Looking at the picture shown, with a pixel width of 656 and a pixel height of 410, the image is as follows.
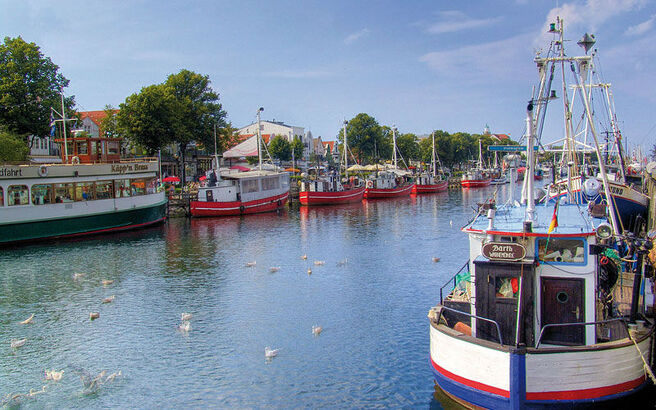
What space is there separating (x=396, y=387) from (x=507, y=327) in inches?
164

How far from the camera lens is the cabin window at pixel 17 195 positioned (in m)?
38.4

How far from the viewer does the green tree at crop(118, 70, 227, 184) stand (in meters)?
64.2

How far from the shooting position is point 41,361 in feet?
55.9

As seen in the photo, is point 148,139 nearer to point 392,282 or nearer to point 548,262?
point 392,282

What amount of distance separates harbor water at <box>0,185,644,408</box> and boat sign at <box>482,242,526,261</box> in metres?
4.68

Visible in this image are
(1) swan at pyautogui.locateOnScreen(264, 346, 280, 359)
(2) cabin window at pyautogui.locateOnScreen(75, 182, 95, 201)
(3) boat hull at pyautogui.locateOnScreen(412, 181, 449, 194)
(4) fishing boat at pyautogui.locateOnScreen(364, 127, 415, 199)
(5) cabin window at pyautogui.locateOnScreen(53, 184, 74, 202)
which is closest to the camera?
(1) swan at pyautogui.locateOnScreen(264, 346, 280, 359)

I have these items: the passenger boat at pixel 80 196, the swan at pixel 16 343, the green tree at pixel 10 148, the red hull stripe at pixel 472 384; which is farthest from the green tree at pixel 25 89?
the red hull stripe at pixel 472 384

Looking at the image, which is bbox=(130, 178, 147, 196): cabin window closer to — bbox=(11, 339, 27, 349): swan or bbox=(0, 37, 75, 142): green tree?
bbox=(0, 37, 75, 142): green tree

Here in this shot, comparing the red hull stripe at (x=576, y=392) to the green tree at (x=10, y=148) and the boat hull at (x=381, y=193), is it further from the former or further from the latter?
the boat hull at (x=381, y=193)

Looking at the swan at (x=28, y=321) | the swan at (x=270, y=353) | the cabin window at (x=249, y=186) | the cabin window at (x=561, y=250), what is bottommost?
the swan at (x=270, y=353)

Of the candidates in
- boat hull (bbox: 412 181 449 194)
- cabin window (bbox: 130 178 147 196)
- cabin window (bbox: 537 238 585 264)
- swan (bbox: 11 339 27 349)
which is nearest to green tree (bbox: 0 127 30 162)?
cabin window (bbox: 130 178 147 196)

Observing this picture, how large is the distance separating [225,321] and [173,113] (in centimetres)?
5207

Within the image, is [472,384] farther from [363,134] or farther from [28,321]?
[363,134]

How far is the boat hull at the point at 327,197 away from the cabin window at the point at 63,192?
31.0 meters
